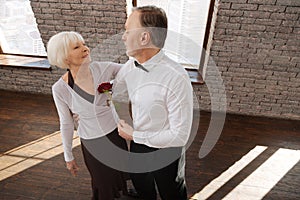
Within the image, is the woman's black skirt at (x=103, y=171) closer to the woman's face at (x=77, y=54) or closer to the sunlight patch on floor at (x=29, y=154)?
the woman's face at (x=77, y=54)

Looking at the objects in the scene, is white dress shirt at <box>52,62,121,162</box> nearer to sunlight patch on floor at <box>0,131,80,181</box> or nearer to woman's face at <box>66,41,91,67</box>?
woman's face at <box>66,41,91,67</box>

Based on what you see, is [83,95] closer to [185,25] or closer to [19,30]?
[185,25]

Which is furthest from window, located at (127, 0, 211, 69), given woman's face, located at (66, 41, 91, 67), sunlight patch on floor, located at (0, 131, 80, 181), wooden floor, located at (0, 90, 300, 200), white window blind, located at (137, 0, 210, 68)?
sunlight patch on floor, located at (0, 131, 80, 181)

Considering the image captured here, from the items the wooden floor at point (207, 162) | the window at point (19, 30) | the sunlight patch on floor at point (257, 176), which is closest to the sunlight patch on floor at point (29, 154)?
the wooden floor at point (207, 162)

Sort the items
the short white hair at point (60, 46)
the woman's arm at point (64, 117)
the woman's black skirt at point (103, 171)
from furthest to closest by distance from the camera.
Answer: the woman's black skirt at point (103, 171)
the woman's arm at point (64, 117)
the short white hair at point (60, 46)

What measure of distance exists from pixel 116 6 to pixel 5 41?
5.52 feet

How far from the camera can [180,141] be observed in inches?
45.6

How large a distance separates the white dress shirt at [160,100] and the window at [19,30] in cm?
198

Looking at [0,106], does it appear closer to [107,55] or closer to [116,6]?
[107,55]

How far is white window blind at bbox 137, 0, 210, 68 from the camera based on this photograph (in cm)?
223

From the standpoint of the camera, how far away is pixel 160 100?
3.53ft

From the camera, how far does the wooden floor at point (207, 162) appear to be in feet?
6.34

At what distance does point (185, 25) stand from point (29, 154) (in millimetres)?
1988

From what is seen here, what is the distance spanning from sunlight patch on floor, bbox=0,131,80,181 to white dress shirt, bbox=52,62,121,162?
99cm
